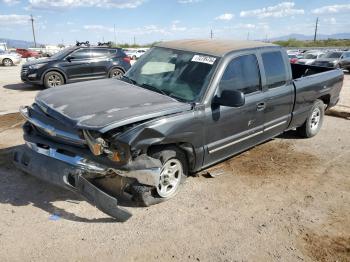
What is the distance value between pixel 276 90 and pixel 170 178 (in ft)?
7.52

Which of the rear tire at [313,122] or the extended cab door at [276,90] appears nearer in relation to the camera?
the extended cab door at [276,90]

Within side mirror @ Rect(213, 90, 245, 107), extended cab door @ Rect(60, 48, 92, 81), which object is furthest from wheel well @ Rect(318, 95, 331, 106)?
extended cab door @ Rect(60, 48, 92, 81)

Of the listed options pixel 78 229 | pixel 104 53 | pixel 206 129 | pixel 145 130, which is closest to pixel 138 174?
pixel 145 130

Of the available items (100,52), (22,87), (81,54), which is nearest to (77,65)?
(81,54)

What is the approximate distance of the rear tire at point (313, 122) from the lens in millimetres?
6652

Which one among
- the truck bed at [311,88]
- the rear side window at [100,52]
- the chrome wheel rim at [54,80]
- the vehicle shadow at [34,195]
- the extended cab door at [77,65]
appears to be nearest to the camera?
the vehicle shadow at [34,195]

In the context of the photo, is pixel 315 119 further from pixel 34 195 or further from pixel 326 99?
pixel 34 195

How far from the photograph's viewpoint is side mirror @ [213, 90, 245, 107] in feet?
13.1

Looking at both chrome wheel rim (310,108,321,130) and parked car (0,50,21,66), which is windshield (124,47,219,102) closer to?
chrome wheel rim (310,108,321,130)

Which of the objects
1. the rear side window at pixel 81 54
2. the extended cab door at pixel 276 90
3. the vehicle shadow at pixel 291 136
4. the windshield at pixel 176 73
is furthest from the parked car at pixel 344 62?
the windshield at pixel 176 73

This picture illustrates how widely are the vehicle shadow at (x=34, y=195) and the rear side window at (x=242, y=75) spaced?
2.21 metres

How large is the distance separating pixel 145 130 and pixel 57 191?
1562mm

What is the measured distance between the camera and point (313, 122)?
691 cm

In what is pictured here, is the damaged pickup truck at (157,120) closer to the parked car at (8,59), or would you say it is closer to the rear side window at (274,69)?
the rear side window at (274,69)
